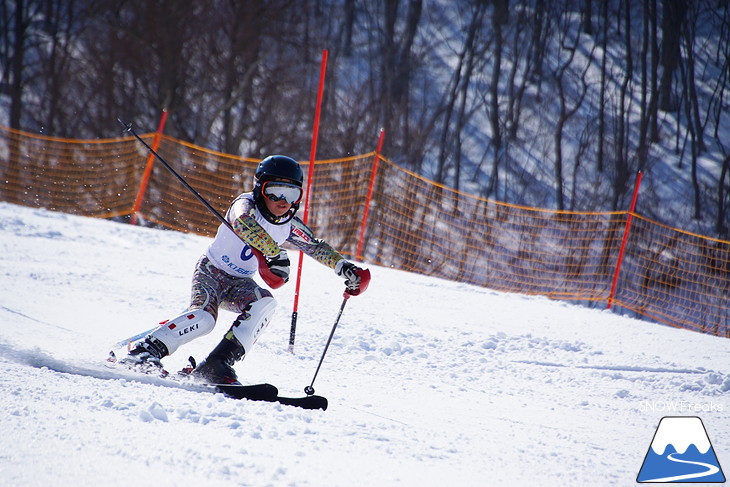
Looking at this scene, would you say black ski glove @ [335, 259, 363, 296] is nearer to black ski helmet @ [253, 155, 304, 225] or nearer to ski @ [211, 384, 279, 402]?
black ski helmet @ [253, 155, 304, 225]

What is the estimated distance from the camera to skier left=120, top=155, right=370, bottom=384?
3.66 meters

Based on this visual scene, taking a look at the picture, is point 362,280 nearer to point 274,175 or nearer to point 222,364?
point 274,175

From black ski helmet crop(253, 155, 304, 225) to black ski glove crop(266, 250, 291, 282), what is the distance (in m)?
0.35

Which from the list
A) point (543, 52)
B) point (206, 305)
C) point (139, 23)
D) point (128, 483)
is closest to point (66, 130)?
point (139, 23)

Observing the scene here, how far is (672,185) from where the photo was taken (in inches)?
699

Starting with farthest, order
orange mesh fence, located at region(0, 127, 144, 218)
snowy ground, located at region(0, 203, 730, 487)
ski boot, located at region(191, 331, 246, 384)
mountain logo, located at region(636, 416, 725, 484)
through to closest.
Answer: orange mesh fence, located at region(0, 127, 144, 218), ski boot, located at region(191, 331, 246, 384), mountain logo, located at region(636, 416, 725, 484), snowy ground, located at region(0, 203, 730, 487)

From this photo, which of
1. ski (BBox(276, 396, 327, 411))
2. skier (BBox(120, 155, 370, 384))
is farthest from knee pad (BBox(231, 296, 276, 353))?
ski (BBox(276, 396, 327, 411))

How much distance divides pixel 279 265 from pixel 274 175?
544mm

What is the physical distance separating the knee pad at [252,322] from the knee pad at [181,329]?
18cm

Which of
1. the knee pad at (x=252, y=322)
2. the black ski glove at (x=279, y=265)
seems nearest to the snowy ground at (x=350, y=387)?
the knee pad at (x=252, y=322)

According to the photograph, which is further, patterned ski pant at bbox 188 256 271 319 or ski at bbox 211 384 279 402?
patterned ski pant at bbox 188 256 271 319

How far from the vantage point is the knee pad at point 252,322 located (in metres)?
3.76

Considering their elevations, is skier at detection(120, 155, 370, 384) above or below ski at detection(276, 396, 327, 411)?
above

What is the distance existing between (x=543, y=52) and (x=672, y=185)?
243 inches
